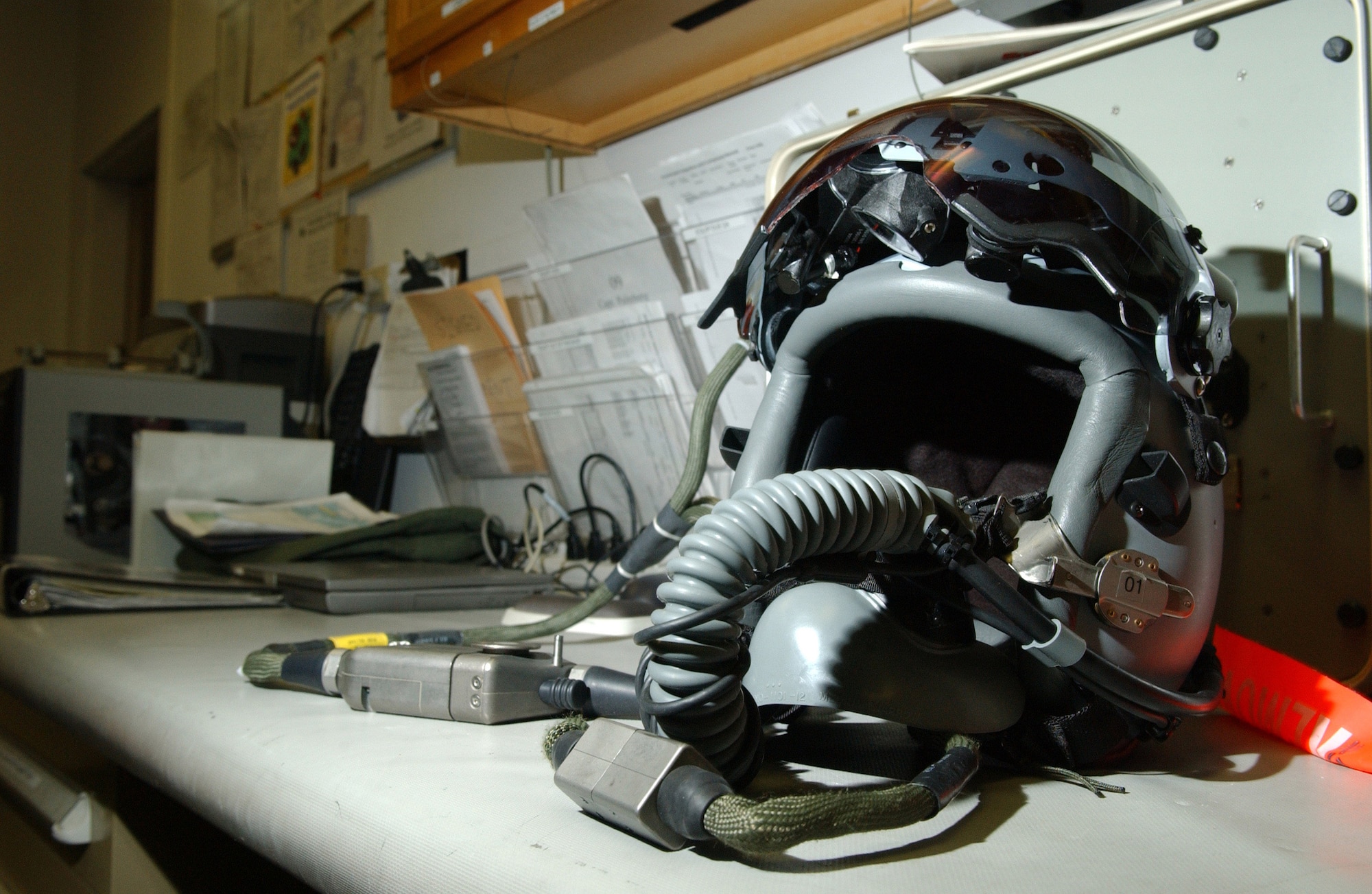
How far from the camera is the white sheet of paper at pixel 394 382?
148cm

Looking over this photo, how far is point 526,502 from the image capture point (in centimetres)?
125

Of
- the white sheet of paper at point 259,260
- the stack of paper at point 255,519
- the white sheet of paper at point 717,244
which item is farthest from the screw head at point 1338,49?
the white sheet of paper at point 259,260

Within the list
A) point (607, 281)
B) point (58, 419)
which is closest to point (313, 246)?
point (58, 419)

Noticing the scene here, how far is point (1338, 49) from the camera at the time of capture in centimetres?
54

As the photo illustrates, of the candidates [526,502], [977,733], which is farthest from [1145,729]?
[526,502]

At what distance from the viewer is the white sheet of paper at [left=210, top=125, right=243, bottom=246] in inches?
91.7

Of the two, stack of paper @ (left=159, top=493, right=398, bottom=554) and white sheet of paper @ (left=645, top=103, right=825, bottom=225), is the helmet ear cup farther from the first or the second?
stack of paper @ (left=159, top=493, right=398, bottom=554)

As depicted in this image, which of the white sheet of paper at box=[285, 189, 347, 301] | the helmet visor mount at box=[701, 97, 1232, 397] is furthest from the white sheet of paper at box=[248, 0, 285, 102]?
the helmet visor mount at box=[701, 97, 1232, 397]

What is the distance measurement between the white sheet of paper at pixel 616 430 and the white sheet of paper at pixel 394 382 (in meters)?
0.42

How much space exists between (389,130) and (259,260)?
742mm

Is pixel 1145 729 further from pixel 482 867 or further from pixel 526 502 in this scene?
pixel 526 502

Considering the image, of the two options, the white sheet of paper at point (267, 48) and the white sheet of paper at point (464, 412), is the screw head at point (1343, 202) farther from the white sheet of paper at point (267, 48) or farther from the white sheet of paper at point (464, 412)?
the white sheet of paper at point (267, 48)

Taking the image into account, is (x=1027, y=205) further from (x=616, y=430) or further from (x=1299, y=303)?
(x=616, y=430)

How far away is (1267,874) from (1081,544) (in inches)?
4.9
